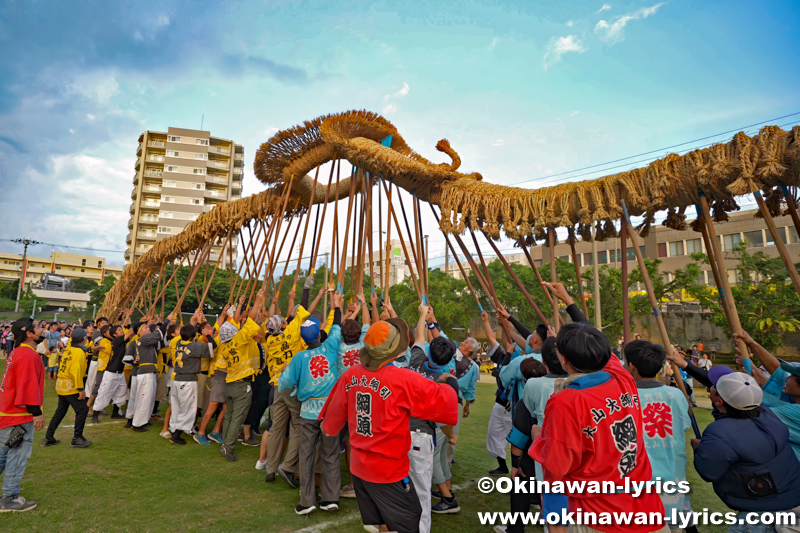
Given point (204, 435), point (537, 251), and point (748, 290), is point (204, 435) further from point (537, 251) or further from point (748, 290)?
point (537, 251)

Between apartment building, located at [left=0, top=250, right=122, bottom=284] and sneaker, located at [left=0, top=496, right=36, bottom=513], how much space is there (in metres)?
66.0

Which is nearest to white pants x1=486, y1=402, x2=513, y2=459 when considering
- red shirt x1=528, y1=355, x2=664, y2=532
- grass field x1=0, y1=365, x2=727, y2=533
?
grass field x1=0, y1=365, x2=727, y2=533

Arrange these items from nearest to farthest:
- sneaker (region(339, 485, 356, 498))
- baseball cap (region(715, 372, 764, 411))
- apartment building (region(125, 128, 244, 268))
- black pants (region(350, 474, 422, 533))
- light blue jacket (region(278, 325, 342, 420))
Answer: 1. baseball cap (region(715, 372, 764, 411))
2. black pants (region(350, 474, 422, 533))
3. light blue jacket (region(278, 325, 342, 420))
4. sneaker (region(339, 485, 356, 498))
5. apartment building (region(125, 128, 244, 268))

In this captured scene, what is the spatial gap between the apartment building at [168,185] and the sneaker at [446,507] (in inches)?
1717

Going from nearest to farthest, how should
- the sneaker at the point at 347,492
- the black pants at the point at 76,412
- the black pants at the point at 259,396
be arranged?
the sneaker at the point at 347,492 < the black pants at the point at 76,412 < the black pants at the point at 259,396

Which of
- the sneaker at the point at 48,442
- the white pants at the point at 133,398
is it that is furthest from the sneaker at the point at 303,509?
the white pants at the point at 133,398

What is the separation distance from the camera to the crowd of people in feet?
5.89

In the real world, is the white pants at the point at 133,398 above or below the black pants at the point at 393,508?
below

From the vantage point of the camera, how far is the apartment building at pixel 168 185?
44.1m

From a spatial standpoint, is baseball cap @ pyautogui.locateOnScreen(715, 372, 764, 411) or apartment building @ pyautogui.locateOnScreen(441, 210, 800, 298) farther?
apartment building @ pyautogui.locateOnScreen(441, 210, 800, 298)

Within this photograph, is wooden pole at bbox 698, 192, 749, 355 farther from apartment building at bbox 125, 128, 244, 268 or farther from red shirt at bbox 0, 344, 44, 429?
apartment building at bbox 125, 128, 244, 268

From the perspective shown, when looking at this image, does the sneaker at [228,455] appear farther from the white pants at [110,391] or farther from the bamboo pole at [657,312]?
the bamboo pole at [657,312]

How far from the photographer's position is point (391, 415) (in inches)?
92.6

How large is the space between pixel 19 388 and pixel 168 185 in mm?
46245
